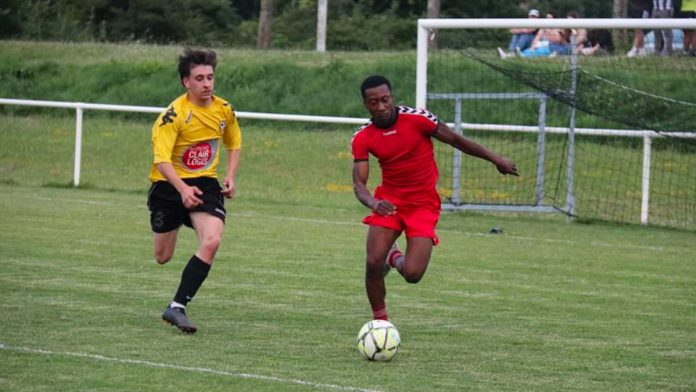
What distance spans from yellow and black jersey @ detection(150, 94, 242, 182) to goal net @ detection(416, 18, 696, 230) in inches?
315

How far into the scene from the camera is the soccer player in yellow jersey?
9.16m

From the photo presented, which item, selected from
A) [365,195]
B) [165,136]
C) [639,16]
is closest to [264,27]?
[639,16]

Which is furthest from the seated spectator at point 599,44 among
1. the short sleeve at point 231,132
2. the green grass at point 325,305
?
the short sleeve at point 231,132

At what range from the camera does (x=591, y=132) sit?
1858 cm

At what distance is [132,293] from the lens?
1085 centimetres

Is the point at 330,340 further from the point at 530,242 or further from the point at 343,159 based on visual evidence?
the point at 343,159

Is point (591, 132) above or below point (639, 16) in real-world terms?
below

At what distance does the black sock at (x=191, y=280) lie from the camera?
9242 mm

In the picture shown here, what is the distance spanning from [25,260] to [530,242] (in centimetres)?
608

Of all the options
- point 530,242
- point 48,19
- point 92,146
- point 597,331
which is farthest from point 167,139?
point 48,19

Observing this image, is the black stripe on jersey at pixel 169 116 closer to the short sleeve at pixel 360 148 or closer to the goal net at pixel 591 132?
the short sleeve at pixel 360 148

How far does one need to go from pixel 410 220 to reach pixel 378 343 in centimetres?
108

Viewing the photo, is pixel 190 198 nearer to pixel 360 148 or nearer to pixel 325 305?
pixel 360 148

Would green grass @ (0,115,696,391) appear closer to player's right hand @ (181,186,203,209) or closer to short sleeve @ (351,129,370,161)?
player's right hand @ (181,186,203,209)
